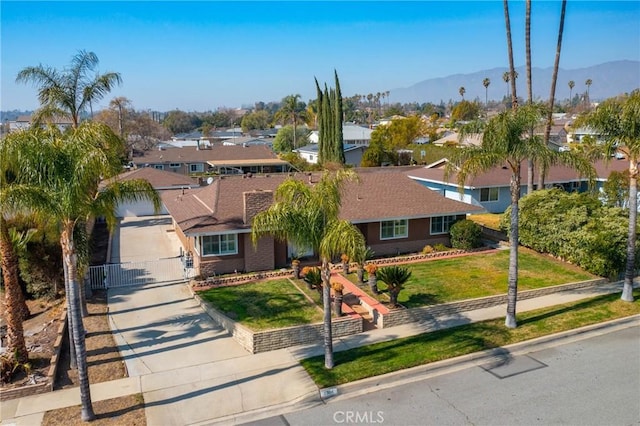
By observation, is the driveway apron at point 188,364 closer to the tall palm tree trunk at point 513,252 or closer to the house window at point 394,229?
the tall palm tree trunk at point 513,252

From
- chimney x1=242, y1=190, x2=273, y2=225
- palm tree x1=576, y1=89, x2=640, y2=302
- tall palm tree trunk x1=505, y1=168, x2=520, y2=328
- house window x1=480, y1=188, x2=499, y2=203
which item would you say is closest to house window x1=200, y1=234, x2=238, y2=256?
chimney x1=242, y1=190, x2=273, y2=225

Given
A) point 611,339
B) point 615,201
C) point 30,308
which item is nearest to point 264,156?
point 615,201

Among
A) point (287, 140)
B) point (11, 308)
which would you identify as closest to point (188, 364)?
point (11, 308)

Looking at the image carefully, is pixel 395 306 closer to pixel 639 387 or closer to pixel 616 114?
pixel 639 387

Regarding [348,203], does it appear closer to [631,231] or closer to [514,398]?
[631,231]

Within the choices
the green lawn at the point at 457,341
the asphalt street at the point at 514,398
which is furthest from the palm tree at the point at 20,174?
the green lawn at the point at 457,341
